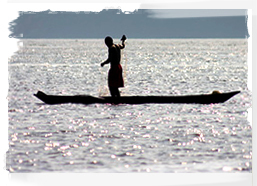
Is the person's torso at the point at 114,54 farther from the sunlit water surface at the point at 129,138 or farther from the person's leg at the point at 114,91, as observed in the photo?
the sunlit water surface at the point at 129,138

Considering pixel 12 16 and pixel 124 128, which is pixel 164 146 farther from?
pixel 12 16

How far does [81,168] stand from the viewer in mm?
12305

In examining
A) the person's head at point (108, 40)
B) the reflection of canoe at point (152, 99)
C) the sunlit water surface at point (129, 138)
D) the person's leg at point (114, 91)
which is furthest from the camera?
the person's leg at point (114, 91)

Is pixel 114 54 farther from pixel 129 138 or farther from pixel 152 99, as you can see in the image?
pixel 129 138

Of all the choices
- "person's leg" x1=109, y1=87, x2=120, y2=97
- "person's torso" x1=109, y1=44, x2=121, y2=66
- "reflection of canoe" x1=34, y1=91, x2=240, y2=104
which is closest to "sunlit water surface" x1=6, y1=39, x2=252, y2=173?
"reflection of canoe" x1=34, y1=91, x2=240, y2=104

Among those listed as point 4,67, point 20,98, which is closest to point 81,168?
point 4,67

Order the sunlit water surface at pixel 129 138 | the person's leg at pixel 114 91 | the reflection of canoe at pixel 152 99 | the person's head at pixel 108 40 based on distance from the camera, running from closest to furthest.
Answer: the sunlit water surface at pixel 129 138, the person's head at pixel 108 40, the reflection of canoe at pixel 152 99, the person's leg at pixel 114 91

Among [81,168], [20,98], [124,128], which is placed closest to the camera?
[81,168]

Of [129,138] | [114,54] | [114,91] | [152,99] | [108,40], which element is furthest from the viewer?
[114,91]

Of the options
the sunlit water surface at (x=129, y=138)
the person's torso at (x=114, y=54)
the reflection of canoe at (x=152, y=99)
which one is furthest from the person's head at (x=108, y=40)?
the sunlit water surface at (x=129, y=138)

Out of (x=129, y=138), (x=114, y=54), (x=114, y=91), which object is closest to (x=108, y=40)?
(x=114, y=54)

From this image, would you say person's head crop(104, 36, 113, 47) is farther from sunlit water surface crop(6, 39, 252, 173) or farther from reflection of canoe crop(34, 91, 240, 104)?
sunlit water surface crop(6, 39, 252, 173)

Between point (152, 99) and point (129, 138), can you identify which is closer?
point (129, 138)

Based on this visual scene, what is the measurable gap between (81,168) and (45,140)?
9.90ft
